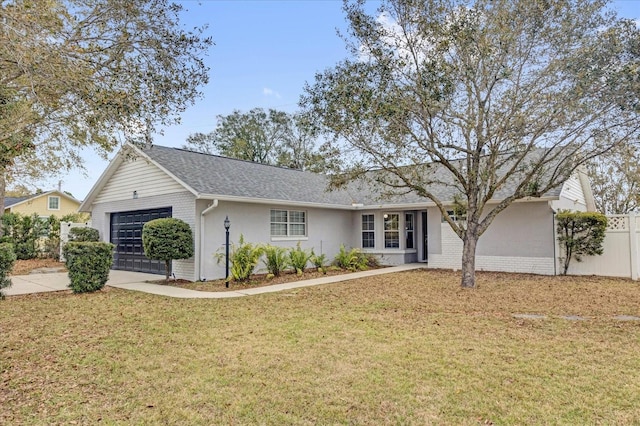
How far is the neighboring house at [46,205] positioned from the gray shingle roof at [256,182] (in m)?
22.7

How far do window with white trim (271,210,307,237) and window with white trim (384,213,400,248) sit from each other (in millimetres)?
3686

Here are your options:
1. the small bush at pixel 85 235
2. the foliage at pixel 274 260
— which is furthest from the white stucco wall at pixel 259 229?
the small bush at pixel 85 235

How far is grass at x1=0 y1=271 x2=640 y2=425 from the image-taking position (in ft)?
11.7

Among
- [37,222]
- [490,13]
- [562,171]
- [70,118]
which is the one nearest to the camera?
[70,118]

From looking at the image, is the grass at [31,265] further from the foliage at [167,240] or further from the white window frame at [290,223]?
the white window frame at [290,223]

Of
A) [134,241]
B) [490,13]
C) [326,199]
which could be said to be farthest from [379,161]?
[134,241]

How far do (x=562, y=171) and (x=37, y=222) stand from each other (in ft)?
73.2

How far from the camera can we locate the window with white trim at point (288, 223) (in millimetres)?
14406

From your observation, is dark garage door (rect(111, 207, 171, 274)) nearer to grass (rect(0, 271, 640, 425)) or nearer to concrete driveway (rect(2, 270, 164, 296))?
concrete driveway (rect(2, 270, 164, 296))

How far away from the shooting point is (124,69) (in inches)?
260

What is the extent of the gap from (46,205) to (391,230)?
30.5 meters

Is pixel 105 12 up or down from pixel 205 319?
up

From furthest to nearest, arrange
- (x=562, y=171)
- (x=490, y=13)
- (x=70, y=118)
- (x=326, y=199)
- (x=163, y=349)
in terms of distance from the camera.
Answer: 1. (x=326, y=199)
2. (x=562, y=171)
3. (x=490, y=13)
4. (x=70, y=118)
5. (x=163, y=349)

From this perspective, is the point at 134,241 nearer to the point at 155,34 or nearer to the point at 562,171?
the point at 155,34
